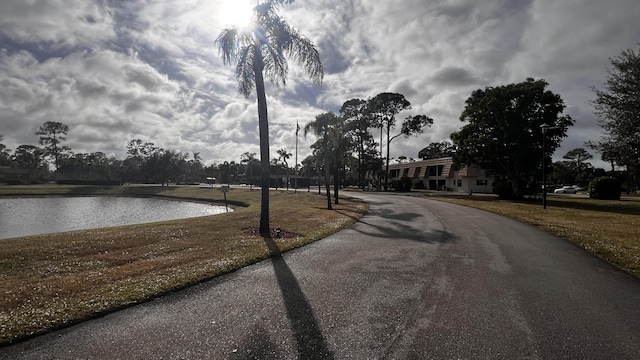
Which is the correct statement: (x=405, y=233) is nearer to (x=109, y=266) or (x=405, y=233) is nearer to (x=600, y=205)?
(x=109, y=266)

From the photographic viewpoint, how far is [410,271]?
771 cm

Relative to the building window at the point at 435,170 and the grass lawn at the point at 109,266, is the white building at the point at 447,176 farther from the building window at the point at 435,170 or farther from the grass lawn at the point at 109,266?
the grass lawn at the point at 109,266

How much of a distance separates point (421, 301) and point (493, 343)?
5.10 feet

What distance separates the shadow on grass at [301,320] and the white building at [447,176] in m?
48.2

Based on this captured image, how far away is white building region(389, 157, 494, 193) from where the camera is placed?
58031 millimetres

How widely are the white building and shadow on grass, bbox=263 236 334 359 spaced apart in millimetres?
48157

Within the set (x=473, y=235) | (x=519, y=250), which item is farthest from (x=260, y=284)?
(x=473, y=235)

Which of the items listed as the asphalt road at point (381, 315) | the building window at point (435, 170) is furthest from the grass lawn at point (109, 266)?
the building window at point (435, 170)

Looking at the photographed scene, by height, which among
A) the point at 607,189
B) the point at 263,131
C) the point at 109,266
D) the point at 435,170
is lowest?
the point at 109,266

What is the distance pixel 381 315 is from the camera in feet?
16.8

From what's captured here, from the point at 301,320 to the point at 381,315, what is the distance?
125 centimetres

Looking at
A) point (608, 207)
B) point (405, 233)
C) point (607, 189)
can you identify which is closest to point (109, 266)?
point (405, 233)

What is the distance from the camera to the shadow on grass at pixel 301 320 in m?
4.00

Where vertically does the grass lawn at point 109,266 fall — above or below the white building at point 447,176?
below
